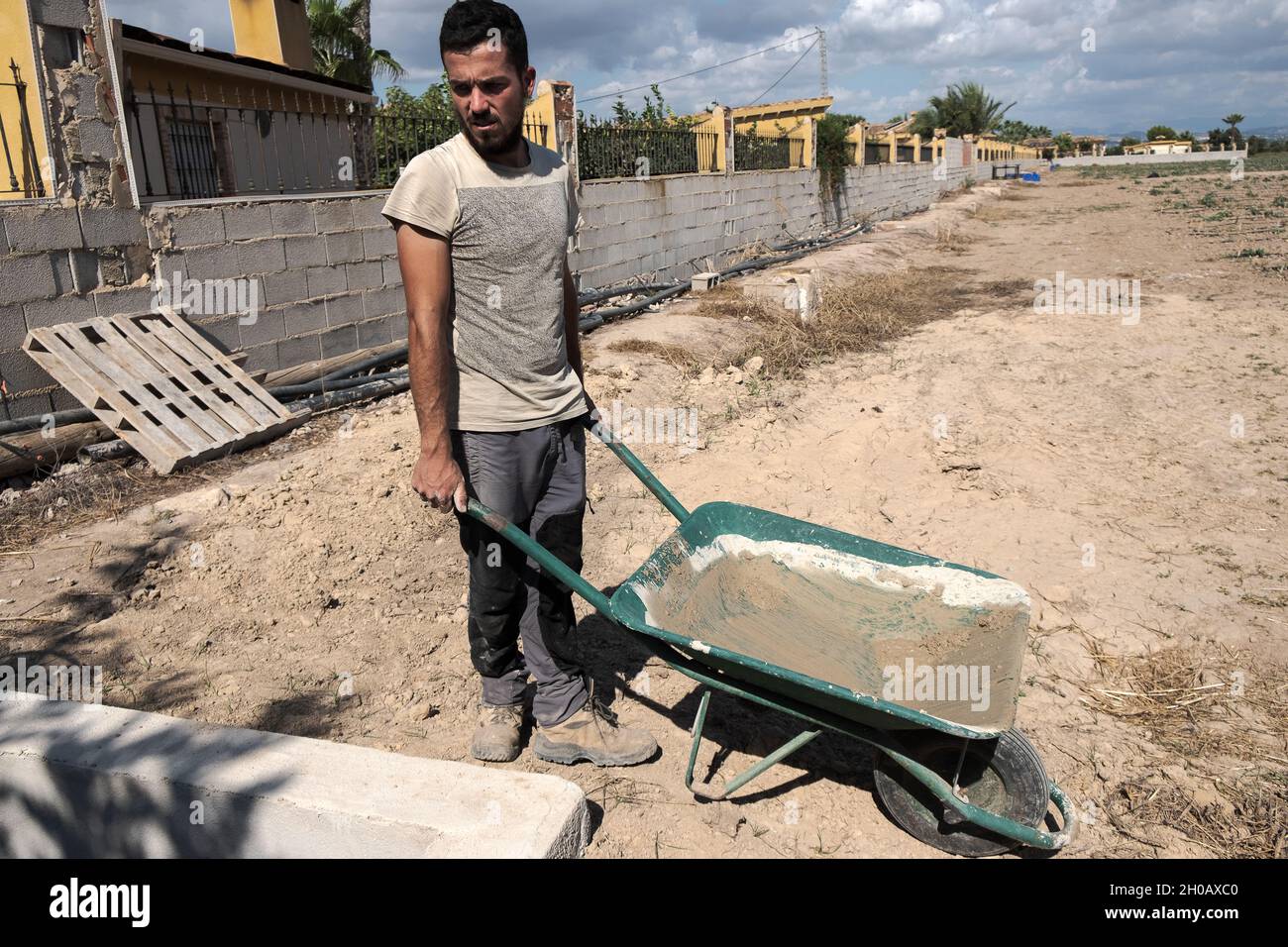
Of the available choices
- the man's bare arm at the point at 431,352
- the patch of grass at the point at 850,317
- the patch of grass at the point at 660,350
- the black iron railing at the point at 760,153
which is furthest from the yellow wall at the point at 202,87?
the man's bare arm at the point at 431,352

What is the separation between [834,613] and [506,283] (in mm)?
1452

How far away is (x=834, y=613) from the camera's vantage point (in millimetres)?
2787

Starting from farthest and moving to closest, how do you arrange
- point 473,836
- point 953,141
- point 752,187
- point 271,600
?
point 953,141 → point 752,187 → point 271,600 → point 473,836

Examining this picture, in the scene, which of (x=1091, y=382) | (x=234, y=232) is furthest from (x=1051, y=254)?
(x=234, y=232)

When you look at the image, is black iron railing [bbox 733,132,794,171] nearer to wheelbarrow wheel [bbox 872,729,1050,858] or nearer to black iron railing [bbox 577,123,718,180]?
black iron railing [bbox 577,123,718,180]

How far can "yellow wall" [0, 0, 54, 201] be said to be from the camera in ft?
16.7

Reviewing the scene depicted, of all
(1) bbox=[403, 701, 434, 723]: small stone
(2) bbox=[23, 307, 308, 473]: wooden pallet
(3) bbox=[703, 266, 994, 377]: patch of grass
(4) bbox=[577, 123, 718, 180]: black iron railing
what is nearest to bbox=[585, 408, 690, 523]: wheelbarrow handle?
(1) bbox=[403, 701, 434, 723]: small stone

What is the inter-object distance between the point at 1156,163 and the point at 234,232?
225 feet

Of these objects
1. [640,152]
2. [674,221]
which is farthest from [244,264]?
[674,221]

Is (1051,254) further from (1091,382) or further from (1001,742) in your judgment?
(1001,742)

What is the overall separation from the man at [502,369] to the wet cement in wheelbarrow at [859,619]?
1.51ft

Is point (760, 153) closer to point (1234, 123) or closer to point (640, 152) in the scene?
point (640, 152)

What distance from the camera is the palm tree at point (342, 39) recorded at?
19.9m

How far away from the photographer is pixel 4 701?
2498 mm
